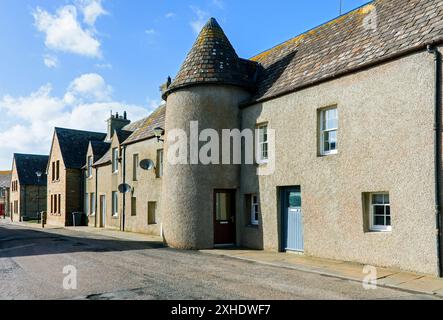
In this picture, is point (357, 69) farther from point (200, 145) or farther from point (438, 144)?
point (200, 145)

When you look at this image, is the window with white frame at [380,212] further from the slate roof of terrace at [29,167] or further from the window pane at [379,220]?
the slate roof of terrace at [29,167]

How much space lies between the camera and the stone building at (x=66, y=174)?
1341 inches

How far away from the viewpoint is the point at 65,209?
3366 cm

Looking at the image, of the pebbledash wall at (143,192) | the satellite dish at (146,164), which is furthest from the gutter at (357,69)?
the pebbledash wall at (143,192)

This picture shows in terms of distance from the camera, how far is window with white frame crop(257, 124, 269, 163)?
15.7m

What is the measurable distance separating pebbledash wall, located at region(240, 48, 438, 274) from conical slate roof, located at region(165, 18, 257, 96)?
238 cm

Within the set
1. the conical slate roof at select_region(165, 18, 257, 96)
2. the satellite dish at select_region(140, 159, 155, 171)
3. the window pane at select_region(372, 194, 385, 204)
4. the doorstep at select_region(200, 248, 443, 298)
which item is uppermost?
the conical slate roof at select_region(165, 18, 257, 96)

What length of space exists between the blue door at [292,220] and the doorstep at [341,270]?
0.51 m

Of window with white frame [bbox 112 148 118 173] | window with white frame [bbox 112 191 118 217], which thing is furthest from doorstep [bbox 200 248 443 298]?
window with white frame [bbox 112 148 118 173]

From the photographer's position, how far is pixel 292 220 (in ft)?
47.1

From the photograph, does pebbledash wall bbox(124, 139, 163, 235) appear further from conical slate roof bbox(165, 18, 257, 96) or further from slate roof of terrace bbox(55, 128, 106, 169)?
slate roof of terrace bbox(55, 128, 106, 169)
